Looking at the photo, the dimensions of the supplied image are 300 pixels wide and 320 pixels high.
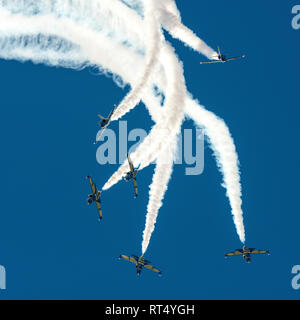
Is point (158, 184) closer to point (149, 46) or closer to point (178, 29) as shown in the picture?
point (149, 46)

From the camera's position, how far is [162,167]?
37094 millimetres

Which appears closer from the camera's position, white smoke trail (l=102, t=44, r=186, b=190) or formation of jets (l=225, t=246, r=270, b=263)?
white smoke trail (l=102, t=44, r=186, b=190)

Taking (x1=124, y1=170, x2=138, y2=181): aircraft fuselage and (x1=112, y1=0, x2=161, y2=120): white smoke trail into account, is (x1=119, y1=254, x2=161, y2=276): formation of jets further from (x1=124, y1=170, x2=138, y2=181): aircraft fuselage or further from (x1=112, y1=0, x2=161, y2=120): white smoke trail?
(x1=112, y1=0, x2=161, y2=120): white smoke trail

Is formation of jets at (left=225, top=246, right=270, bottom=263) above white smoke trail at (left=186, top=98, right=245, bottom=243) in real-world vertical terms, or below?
below

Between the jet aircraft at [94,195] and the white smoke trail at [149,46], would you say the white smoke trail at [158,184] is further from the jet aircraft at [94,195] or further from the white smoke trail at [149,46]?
the white smoke trail at [149,46]

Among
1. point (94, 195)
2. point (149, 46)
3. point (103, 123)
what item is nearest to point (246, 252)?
point (94, 195)

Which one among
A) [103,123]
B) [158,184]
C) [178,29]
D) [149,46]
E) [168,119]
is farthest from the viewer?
[158,184]

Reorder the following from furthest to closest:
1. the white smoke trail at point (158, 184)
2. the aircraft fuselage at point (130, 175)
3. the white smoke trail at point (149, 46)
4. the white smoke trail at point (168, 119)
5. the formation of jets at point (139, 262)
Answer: the formation of jets at point (139, 262) < the white smoke trail at point (158, 184) < the aircraft fuselage at point (130, 175) < the white smoke trail at point (168, 119) < the white smoke trail at point (149, 46)

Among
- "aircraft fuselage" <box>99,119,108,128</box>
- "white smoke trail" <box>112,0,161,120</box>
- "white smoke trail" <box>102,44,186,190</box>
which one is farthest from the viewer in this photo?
"aircraft fuselage" <box>99,119,108,128</box>

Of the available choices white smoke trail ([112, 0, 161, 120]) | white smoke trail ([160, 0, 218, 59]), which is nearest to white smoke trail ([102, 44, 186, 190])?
white smoke trail ([112, 0, 161, 120])

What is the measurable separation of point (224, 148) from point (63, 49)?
16.4m

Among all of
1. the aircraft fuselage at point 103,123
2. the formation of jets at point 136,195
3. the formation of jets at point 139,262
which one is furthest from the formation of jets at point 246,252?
the aircraft fuselage at point 103,123
